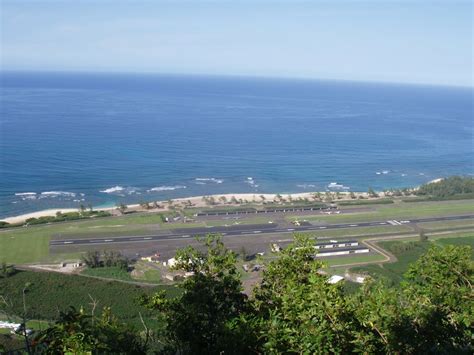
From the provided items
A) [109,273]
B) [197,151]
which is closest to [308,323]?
[109,273]

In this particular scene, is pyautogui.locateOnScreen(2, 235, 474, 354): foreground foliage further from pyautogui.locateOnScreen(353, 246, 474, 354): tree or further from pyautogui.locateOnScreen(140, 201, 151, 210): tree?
pyautogui.locateOnScreen(140, 201, 151, 210): tree

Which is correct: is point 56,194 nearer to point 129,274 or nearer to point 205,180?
point 205,180

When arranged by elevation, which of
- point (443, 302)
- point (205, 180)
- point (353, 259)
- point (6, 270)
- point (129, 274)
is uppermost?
point (443, 302)

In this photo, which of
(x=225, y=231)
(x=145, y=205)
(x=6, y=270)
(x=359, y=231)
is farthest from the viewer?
(x=145, y=205)

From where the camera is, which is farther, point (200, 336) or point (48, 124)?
point (48, 124)

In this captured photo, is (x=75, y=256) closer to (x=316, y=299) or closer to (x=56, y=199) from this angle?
(x=56, y=199)

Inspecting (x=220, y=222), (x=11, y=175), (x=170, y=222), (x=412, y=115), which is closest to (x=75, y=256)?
(x=170, y=222)
